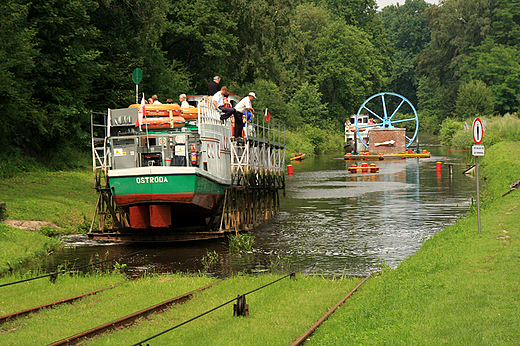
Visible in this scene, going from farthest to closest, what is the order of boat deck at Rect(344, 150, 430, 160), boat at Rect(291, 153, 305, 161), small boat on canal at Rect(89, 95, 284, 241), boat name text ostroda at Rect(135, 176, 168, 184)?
boat at Rect(291, 153, 305, 161)
boat deck at Rect(344, 150, 430, 160)
small boat on canal at Rect(89, 95, 284, 241)
boat name text ostroda at Rect(135, 176, 168, 184)

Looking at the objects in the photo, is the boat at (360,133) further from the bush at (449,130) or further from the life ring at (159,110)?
the life ring at (159,110)

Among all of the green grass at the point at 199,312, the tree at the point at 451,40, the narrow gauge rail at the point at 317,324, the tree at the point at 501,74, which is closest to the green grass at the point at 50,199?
the green grass at the point at 199,312

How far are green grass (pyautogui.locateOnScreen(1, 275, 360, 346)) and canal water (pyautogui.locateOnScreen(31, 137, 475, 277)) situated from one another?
2243 mm

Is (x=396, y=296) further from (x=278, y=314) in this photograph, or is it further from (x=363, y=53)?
(x=363, y=53)

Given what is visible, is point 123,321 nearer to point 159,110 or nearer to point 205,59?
point 159,110

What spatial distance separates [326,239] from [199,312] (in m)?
10.4

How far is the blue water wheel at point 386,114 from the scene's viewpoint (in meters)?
73.8

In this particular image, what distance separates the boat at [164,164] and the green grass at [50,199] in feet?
10.6

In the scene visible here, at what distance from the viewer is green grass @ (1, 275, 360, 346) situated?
360 inches

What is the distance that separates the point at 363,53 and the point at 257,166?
297 ft

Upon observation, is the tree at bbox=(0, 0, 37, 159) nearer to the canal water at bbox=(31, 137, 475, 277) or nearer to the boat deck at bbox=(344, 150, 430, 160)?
the canal water at bbox=(31, 137, 475, 277)

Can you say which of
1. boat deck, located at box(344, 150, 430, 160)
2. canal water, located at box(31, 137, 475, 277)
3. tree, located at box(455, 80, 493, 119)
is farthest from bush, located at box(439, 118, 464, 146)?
canal water, located at box(31, 137, 475, 277)

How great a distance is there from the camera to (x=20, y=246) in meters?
17.4

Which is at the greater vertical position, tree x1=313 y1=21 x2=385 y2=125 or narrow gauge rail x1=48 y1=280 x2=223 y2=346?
tree x1=313 y1=21 x2=385 y2=125
